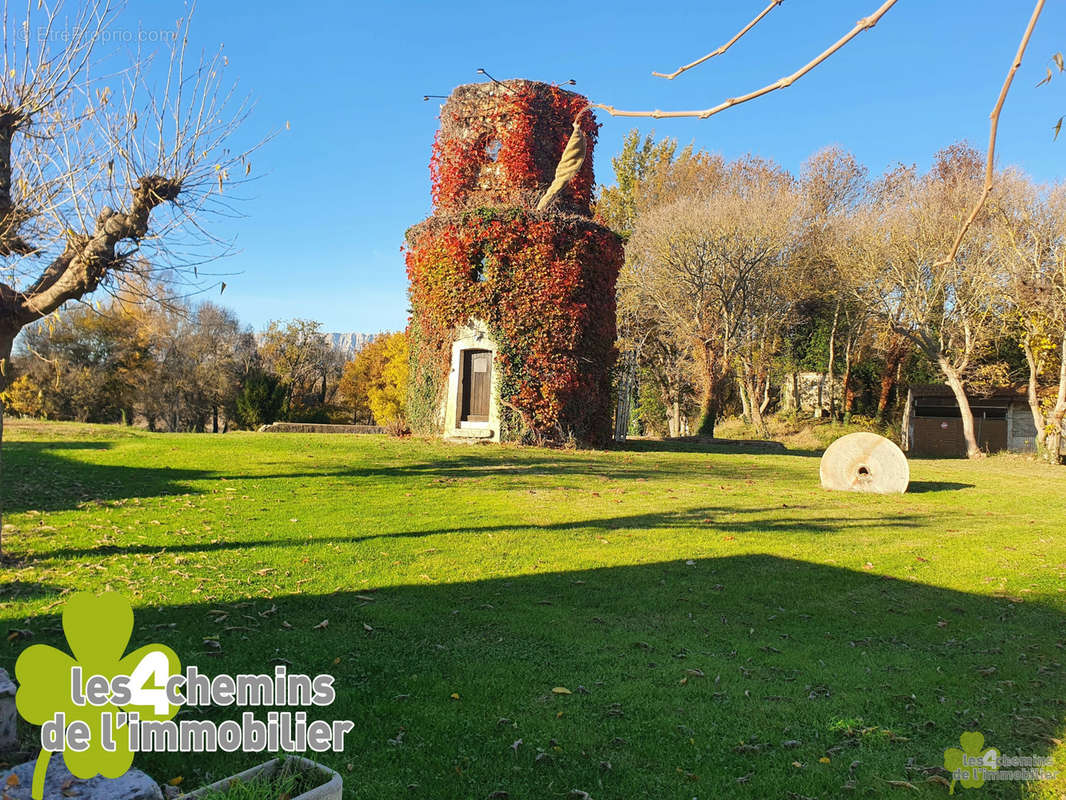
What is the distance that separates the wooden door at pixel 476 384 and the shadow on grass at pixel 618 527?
9.88m

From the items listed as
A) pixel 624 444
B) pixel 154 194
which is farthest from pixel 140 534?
pixel 624 444

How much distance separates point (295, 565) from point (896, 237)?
2797 centimetres

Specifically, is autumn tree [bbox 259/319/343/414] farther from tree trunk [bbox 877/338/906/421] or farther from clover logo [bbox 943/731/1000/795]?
clover logo [bbox 943/731/1000/795]

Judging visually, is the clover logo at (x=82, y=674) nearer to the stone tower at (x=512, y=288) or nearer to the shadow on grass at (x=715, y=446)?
the stone tower at (x=512, y=288)

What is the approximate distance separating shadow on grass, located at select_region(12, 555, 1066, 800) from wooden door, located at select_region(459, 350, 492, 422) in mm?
13222

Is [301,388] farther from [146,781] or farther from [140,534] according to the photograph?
[146,781]

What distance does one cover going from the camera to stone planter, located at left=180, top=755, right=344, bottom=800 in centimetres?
282

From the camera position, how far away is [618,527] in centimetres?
1061

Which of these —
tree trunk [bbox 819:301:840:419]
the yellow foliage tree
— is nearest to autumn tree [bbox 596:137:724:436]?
tree trunk [bbox 819:301:840:419]

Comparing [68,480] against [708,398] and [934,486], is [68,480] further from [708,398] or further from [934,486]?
[708,398]

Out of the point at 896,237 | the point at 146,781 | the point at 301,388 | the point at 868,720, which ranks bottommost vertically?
the point at 868,720

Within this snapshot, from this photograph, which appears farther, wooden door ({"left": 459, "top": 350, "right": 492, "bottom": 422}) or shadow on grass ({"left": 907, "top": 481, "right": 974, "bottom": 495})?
wooden door ({"left": 459, "top": 350, "right": 492, "bottom": 422})

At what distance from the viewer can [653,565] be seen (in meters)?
8.60

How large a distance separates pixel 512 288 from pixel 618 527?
37.7 ft
